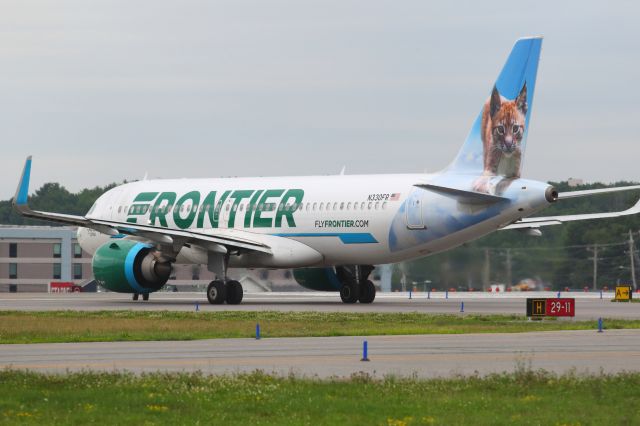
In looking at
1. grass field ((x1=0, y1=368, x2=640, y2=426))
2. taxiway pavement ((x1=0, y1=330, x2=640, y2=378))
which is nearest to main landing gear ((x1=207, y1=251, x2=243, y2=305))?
taxiway pavement ((x1=0, y1=330, x2=640, y2=378))

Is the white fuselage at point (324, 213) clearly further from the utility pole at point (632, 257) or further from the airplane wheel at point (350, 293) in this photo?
the utility pole at point (632, 257)

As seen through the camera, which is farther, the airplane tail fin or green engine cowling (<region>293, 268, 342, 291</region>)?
green engine cowling (<region>293, 268, 342, 291</region>)

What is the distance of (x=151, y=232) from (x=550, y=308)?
18.2m

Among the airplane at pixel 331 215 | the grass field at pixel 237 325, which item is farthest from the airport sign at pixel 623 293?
the grass field at pixel 237 325

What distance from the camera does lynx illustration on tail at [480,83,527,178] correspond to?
163 feet

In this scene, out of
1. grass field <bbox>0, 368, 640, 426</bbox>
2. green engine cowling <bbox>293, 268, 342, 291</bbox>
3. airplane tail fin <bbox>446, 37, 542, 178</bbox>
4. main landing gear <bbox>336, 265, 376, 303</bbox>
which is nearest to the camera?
grass field <bbox>0, 368, 640, 426</bbox>

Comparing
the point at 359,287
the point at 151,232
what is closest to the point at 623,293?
the point at 359,287

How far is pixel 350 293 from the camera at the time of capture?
57812 millimetres

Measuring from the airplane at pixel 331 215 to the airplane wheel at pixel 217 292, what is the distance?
0.14ft

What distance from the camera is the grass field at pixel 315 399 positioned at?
1773cm

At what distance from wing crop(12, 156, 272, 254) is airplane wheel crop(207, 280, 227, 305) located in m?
1.73

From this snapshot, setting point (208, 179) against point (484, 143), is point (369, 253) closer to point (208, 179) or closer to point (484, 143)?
point (484, 143)

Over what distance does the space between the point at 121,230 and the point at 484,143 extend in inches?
598

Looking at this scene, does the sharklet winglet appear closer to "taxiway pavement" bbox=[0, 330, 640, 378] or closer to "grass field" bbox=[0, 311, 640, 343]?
"grass field" bbox=[0, 311, 640, 343]
